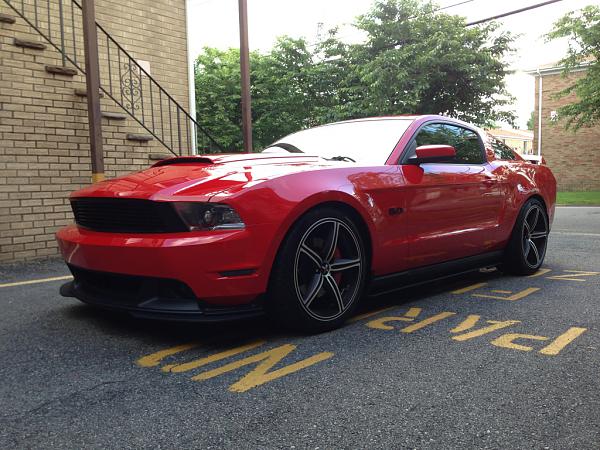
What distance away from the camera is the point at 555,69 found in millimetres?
30672

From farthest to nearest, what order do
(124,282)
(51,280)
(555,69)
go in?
(555,69), (51,280), (124,282)

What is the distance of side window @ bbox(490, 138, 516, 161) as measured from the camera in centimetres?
500

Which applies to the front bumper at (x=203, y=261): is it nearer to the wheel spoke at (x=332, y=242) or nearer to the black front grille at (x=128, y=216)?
the black front grille at (x=128, y=216)

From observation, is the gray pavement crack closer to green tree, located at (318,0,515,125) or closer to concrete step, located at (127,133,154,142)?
concrete step, located at (127,133,154,142)

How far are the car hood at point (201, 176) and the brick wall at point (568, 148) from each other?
2903cm

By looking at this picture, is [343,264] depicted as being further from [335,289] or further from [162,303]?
[162,303]

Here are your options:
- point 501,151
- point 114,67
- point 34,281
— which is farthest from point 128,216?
point 114,67

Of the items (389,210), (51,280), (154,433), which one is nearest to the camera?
(154,433)

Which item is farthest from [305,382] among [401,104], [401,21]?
[401,21]

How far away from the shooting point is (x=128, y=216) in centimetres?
299

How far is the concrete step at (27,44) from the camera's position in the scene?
6418 millimetres

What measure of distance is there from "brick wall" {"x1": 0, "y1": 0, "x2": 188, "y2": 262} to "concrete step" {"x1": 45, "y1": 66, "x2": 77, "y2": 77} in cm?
6

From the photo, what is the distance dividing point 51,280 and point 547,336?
435cm

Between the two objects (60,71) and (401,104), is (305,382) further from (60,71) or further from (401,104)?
(401,104)
